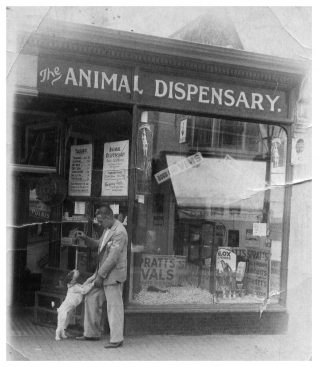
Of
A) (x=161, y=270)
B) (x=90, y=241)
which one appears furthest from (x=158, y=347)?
(x=90, y=241)

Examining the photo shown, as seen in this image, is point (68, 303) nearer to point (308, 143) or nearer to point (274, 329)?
point (274, 329)

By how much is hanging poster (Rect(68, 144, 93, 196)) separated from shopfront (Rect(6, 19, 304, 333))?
23 millimetres

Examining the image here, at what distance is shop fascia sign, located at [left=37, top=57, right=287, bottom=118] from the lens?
6.74m

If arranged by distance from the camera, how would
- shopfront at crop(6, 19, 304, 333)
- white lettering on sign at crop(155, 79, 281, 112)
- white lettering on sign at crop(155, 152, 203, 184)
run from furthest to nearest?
white lettering on sign at crop(155, 152, 203, 184) → white lettering on sign at crop(155, 79, 281, 112) → shopfront at crop(6, 19, 304, 333)

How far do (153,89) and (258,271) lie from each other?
9.98 ft

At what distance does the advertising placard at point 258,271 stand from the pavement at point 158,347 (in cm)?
69

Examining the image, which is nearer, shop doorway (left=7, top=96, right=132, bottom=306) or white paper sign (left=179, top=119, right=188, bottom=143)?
white paper sign (left=179, top=119, right=188, bottom=143)

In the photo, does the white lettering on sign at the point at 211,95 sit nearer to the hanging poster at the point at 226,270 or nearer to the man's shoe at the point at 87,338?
the hanging poster at the point at 226,270

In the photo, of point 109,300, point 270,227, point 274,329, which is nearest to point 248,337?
point 274,329

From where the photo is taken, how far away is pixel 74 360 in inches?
239

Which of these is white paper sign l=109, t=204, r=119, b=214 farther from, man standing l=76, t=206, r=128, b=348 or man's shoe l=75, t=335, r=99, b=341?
man's shoe l=75, t=335, r=99, b=341

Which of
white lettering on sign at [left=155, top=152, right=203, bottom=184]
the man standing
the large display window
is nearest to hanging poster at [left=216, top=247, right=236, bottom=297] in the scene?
the large display window

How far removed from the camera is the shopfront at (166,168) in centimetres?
693

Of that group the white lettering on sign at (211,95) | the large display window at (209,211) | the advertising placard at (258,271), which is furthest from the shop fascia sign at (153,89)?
the advertising placard at (258,271)
